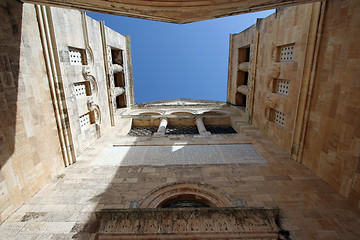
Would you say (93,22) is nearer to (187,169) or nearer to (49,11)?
(49,11)

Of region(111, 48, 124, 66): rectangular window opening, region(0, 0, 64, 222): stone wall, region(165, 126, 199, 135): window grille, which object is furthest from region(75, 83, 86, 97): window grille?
region(111, 48, 124, 66): rectangular window opening

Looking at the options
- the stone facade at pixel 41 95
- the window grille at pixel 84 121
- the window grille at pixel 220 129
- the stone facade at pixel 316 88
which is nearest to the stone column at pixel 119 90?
the stone facade at pixel 41 95

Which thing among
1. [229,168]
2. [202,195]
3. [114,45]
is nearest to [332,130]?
[229,168]

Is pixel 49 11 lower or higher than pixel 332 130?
higher

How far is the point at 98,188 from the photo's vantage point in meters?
6.19

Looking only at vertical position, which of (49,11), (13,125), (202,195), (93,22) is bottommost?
(202,195)

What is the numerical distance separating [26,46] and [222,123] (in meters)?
12.3

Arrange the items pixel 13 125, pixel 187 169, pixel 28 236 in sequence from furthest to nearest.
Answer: pixel 187 169, pixel 13 125, pixel 28 236

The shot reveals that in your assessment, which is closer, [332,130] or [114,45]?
[332,130]

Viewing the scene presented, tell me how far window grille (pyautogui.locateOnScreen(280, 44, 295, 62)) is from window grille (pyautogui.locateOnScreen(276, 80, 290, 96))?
→ 41.8 inches

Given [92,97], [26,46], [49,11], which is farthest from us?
[92,97]

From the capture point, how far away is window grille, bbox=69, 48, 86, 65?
27.4 feet

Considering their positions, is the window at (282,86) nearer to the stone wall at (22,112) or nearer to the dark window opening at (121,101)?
the stone wall at (22,112)

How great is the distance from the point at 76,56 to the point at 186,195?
26.8ft
